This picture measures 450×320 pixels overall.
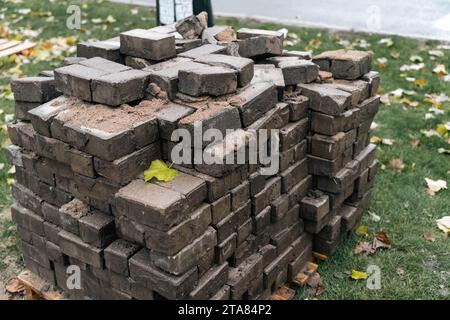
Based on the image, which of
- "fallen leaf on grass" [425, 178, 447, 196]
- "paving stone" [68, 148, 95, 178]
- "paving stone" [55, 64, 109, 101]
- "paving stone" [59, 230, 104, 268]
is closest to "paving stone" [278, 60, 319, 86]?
"paving stone" [55, 64, 109, 101]

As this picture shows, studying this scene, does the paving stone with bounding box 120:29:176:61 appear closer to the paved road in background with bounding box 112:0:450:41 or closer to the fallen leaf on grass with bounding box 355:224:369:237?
the fallen leaf on grass with bounding box 355:224:369:237

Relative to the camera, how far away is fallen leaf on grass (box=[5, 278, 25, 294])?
13.4 ft

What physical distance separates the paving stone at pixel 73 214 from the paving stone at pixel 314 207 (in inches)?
61.0

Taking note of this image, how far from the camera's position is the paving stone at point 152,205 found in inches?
116

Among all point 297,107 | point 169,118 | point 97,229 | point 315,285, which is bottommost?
point 315,285

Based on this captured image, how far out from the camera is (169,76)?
3518mm

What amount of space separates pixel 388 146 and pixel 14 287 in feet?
12.8

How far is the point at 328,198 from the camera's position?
4.23 m

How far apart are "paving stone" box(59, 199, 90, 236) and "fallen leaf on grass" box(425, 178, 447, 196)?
10.4 ft

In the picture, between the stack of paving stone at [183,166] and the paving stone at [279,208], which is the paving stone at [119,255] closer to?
the stack of paving stone at [183,166]

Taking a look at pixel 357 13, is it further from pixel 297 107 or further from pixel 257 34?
pixel 297 107

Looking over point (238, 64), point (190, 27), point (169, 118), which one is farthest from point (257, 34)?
point (169, 118)

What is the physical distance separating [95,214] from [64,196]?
12.4 inches
